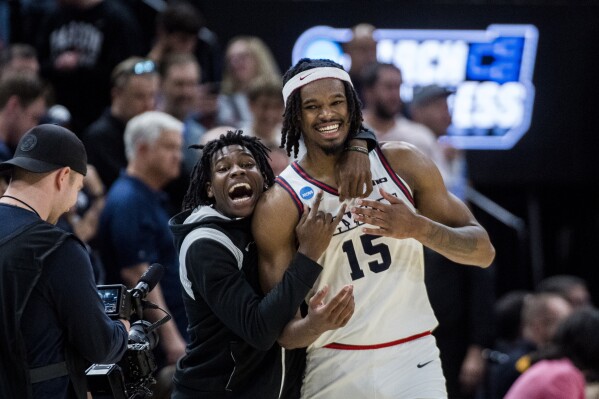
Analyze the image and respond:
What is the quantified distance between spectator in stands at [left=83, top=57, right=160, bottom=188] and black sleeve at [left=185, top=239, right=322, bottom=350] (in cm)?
318

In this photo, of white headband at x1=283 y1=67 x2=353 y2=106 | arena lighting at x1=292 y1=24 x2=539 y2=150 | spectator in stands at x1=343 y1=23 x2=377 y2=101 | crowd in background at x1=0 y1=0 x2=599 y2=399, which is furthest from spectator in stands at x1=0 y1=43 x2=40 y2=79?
white headband at x1=283 y1=67 x2=353 y2=106

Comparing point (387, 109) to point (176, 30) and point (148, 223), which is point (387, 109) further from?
point (148, 223)

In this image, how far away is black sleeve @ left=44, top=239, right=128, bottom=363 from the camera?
402cm

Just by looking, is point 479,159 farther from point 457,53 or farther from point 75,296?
point 75,296

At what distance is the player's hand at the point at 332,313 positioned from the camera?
4.10 meters

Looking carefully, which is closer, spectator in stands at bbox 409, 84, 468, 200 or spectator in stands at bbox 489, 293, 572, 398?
spectator in stands at bbox 489, 293, 572, 398

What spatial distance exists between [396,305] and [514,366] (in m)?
2.91

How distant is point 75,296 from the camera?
4.02 m

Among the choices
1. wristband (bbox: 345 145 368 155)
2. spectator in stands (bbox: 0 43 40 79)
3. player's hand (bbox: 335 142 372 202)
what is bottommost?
player's hand (bbox: 335 142 372 202)

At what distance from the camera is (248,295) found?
416 centimetres

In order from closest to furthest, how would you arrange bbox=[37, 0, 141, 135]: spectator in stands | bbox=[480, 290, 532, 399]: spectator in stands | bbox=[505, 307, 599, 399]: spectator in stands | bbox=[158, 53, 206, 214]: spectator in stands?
1. bbox=[505, 307, 599, 399]: spectator in stands
2. bbox=[158, 53, 206, 214]: spectator in stands
3. bbox=[480, 290, 532, 399]: spectator in stands
4. bbox=[37, 0, 141, 135]: spectator in stands

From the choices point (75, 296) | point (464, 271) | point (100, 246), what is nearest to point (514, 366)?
point (464, 271)

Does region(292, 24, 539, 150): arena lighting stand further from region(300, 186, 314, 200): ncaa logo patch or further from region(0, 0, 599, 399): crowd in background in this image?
region(300, 186, 314, 200): ncaa logo patch

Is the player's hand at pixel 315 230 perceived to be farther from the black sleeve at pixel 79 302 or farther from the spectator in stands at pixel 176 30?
the spectator in stands at pixel 176 30
